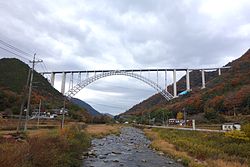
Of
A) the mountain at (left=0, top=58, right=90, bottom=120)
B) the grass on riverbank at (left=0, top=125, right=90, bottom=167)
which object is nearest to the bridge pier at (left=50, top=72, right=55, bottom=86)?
the mountain at (left=0, top=58, right=90, bottom=120)

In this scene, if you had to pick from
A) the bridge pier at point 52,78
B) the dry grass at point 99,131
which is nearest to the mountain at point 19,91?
the bridge pier at point 52,78

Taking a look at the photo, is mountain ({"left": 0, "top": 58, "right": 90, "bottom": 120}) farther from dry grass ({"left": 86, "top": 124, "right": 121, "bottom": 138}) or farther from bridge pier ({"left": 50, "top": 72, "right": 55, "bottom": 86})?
dry grass ({"left": 86, "top": 124, "right": 121, "bottom": 138})

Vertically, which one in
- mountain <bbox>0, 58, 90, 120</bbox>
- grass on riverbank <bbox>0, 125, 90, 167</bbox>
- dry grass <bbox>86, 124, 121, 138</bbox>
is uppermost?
mountain <bbox>0, 58, 90, 120</bbox>

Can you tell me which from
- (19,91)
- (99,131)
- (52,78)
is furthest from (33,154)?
(52,78)

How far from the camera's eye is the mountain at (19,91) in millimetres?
64875

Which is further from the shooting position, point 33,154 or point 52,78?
point 52,78

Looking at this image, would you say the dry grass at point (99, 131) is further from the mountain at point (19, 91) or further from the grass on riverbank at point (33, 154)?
the grass on riverbank at point (33, 154)

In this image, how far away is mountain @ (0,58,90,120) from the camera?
64.9 m

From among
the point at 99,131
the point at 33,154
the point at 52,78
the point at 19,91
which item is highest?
the point at 52,78

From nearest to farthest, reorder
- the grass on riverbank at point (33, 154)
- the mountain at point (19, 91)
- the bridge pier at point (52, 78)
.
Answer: the grass on riverbank at point (33, 154) < the mountain at point (19, 91) < the bridge pier at point (52, 78)

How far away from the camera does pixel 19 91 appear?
77688 mm

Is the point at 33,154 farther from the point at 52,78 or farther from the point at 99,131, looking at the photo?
the point at 52,78

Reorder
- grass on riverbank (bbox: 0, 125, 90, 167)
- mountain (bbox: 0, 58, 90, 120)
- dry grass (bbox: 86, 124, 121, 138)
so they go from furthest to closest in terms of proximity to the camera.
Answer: mountain (bbox: 0, 58, 90, 120) < dry grass (bbox: 86, 124, 121, 138) < grass on riverbank (bbox: 0, 125, 90, 167)

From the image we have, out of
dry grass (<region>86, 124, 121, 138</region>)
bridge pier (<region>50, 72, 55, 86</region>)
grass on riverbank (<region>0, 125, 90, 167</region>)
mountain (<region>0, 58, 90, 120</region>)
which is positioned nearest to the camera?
grass on riverbank (<region>0, 125, 90, 167</region>)
